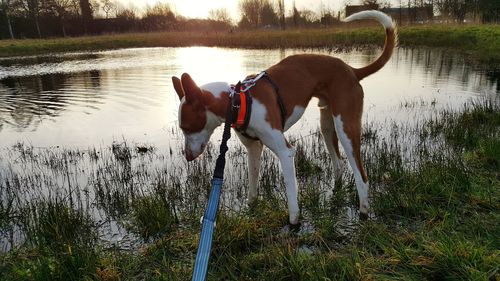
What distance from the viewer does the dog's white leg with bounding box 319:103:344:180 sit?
4.91m

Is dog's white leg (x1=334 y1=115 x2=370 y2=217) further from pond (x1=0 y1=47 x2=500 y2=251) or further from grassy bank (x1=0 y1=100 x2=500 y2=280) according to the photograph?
pond (x1=0 y1=47 x2=500 y2=251)

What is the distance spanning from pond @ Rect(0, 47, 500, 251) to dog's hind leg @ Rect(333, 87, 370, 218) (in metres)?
0.70

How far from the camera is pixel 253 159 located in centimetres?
454

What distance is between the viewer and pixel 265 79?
3988 millimetres

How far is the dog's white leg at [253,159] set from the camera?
4355mm

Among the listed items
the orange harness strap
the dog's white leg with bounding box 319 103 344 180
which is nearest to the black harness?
the orange harness strap

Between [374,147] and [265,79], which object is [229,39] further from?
[265,79]

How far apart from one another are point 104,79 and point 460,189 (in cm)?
1686

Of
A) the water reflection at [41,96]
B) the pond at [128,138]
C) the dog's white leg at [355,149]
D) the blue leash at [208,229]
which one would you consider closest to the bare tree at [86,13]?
the water reflection at [41,96]

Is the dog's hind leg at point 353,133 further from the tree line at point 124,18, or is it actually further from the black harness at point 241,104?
the tree line at point 124,18

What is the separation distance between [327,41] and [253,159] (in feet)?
83.5

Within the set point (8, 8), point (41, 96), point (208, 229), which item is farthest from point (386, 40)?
point (8, 8)

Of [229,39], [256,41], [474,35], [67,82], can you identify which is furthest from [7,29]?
[474,35]

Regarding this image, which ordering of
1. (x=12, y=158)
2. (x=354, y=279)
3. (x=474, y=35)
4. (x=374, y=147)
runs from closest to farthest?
(x=354, y=279), (x=374, y=147), (x=12, y=158), (x=474, y=35)
